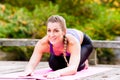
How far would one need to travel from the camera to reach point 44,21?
38.7 ft

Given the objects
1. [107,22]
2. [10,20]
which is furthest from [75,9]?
[10,20]

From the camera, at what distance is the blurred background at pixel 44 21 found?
36.1ft

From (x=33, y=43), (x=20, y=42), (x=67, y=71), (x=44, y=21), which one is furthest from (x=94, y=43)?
(x=44, y=21)

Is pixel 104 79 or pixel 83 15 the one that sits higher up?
pixel 83 15

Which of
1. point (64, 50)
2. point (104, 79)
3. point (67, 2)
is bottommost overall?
point (104, 79)

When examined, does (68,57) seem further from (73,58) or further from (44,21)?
(44,21)

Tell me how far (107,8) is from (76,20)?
2.32 metres

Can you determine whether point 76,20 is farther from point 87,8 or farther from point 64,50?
point 64,50

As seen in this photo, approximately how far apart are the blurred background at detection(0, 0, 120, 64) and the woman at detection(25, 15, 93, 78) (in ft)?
16.1

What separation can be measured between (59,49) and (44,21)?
6468 millimetres

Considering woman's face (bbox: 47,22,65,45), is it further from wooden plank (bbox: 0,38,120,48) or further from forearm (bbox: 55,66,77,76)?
wooden plank (bbox: 0,38,120,48)

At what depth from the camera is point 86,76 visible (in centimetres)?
529

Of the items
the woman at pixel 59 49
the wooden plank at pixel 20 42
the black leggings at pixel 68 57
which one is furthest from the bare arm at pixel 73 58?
the wooden plank at pixel 20 42

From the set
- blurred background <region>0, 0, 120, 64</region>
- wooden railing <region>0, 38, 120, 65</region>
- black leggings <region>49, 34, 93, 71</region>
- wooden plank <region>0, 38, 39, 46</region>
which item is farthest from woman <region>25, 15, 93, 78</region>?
blurred background <region>0, 0, 120, 64</region>
